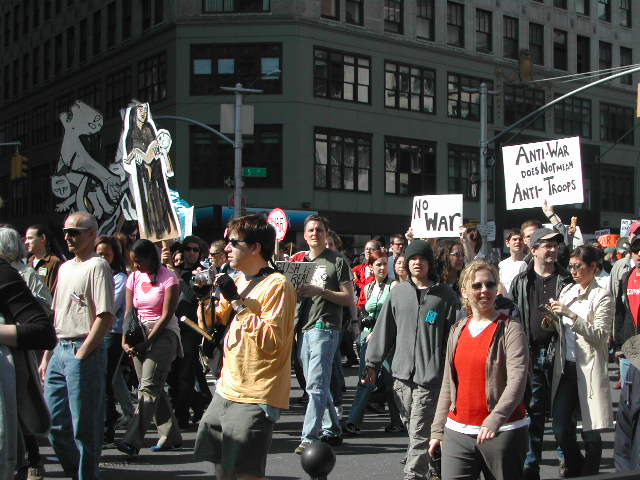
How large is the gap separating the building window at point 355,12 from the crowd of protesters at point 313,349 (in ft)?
92.5

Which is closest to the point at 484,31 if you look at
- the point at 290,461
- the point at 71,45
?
the point at 71,45

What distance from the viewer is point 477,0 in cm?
4253

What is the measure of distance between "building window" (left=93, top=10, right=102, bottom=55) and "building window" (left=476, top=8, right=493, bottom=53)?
16448 mm

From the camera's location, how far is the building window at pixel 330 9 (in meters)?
37.3

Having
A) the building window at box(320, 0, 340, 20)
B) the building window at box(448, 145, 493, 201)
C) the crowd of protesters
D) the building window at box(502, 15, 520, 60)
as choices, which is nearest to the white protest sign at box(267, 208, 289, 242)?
the crowd of protesters

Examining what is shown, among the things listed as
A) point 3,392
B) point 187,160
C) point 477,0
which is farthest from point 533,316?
point 477,0

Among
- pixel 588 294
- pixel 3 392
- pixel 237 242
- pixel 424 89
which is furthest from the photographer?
pixel 424 89

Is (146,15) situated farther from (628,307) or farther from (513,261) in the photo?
(628,307)

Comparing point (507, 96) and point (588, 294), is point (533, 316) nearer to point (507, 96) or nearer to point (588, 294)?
point (588, 294)

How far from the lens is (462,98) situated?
136ft

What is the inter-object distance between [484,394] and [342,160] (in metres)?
33.0

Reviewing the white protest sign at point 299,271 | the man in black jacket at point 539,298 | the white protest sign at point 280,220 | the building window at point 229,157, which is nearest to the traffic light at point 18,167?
the building window at point 229,157

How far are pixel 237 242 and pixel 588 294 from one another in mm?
3357

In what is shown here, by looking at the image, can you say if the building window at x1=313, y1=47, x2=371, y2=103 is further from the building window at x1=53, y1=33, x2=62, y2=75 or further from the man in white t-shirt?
the man in white t-shirt
